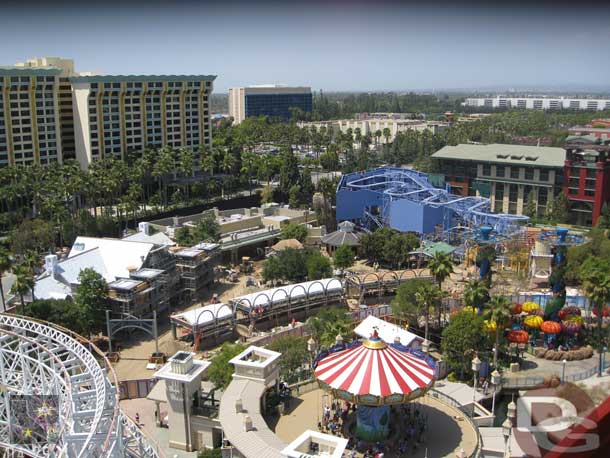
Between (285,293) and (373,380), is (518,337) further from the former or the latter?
(373,380)

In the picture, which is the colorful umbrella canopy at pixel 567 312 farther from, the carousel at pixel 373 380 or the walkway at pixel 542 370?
the carousel at pixel 373 380

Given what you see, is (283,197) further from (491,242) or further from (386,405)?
(386,405)

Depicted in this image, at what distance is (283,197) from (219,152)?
9.18 meters

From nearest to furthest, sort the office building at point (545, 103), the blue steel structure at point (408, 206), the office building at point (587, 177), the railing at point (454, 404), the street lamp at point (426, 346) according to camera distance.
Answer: the railing at point (454, 404)
the street lamp at point (426, 346)
the blue steel structure at point (408, 206)
the office building at point (587, 177)
the office building at point (545, 103)

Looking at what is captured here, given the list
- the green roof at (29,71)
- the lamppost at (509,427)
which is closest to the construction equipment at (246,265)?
the lamppost at (509,427)

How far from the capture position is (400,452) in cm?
1650

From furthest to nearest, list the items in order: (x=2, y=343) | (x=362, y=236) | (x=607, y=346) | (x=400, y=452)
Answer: (x=362, y=236)
(x=607, y=346)
(x=2, y=343)
(x=400, y=452)

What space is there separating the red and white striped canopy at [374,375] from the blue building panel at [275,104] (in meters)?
Result: 112

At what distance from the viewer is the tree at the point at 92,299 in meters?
26.5

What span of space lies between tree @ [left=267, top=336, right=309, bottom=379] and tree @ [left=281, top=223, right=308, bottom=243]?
55.7 ft

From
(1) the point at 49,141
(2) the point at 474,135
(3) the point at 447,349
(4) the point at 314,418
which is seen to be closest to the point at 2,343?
(4) the point at 314,418

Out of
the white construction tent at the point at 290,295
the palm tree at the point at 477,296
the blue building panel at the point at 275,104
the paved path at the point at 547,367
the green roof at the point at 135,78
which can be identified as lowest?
the paved path at the point at 547,367

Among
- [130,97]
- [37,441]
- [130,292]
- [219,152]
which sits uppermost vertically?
[130,97]

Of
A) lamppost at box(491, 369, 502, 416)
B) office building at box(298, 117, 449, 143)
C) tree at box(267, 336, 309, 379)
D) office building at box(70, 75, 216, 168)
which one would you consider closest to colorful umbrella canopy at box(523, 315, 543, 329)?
lamppost at box(491, 369, 502, 416)
